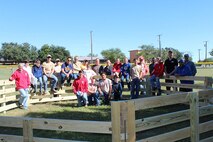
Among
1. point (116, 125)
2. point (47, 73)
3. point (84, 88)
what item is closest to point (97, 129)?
point (116, 125)

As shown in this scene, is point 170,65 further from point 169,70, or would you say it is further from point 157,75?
point 157,75

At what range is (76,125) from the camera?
4.13 metres

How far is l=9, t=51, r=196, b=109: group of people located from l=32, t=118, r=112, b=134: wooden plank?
737cm

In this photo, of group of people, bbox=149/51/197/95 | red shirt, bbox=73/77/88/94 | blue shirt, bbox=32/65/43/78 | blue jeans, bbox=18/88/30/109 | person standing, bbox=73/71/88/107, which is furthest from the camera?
blue shirt, bbox=32/65/43/78

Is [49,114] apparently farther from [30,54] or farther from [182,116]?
[30,54]

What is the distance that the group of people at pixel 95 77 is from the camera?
11641mm

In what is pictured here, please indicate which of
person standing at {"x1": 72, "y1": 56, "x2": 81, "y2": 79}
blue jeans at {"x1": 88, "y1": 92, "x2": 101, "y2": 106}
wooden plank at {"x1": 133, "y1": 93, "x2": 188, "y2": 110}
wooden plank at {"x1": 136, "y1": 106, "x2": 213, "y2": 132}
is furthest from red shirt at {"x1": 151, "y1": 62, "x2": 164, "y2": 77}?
wooden plank at {"x1": 133, "y1": 93, "x2": 188, "y2": 110}

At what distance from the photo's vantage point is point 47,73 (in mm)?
13641

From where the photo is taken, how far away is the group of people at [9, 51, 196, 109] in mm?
11641

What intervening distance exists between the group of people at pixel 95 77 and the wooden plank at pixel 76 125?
737cm

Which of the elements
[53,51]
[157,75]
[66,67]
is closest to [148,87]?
[157,75]

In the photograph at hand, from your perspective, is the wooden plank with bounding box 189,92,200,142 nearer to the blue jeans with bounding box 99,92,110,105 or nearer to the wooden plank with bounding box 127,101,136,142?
the wooden plank with bounding box 127,101,136,142

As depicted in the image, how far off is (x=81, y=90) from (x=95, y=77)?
6.09ft

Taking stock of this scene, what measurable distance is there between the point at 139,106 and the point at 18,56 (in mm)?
109894
